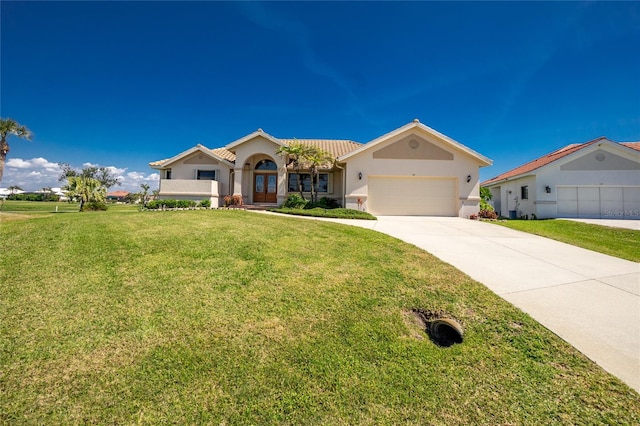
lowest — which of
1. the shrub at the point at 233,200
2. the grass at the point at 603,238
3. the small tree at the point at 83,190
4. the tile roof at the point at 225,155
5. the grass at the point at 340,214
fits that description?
the grass at the point at 603,238

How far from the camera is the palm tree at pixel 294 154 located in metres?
16.1

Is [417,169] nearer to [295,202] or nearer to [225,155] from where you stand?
[295,202]

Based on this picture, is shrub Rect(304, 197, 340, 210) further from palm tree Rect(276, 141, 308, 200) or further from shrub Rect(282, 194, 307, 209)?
palm tree Rect(276, 141, 308, 200)

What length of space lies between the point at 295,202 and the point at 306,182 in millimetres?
2846

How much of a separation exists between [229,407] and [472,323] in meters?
3.02

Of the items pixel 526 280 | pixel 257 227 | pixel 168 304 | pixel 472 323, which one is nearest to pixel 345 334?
pixel 472 323

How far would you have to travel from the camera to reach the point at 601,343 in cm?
289

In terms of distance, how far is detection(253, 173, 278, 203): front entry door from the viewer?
18.5 m

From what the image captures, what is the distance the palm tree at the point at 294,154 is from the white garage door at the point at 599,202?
16.9 meters

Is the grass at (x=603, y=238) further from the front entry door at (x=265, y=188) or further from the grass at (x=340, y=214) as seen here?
the front entry door at (x=265, y=188)

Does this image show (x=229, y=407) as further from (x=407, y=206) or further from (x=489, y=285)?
(x=407, y=206)

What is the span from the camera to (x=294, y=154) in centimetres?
1623

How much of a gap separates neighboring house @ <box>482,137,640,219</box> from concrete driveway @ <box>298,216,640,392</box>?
11513mm

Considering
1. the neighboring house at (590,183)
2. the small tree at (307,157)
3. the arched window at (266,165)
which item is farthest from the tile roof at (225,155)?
the neighboring house at (590,183)
